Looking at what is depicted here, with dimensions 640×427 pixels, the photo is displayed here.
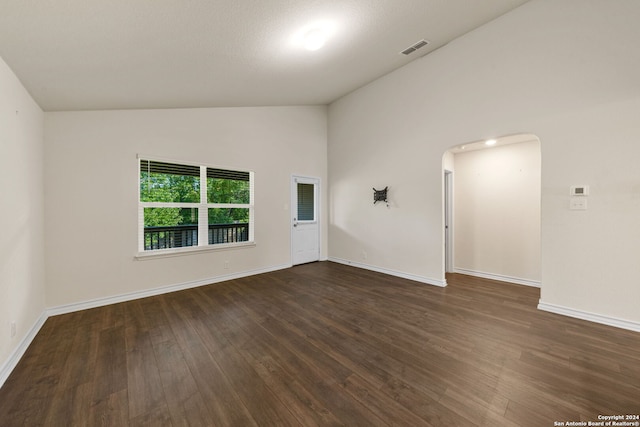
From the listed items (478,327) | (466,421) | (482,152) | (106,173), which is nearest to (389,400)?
(466,421)

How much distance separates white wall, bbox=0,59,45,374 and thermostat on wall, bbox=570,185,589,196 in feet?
17.8

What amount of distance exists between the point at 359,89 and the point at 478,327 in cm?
471

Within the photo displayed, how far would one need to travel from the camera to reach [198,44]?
220 centimetres

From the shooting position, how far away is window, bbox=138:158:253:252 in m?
3.65

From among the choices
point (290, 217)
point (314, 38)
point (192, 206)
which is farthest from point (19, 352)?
point (314, 38)

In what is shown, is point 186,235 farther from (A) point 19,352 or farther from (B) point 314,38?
(B) point 314,38

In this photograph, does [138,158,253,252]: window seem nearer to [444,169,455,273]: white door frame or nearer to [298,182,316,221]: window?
[298,182,316,221]: window

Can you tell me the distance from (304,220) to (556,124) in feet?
14.4

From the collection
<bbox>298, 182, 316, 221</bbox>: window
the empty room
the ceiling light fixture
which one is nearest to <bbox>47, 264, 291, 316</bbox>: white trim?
the empty room

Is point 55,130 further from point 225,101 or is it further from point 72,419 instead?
point 72,419

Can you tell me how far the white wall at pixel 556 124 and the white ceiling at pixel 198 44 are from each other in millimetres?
490

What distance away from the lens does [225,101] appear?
3.95 metres

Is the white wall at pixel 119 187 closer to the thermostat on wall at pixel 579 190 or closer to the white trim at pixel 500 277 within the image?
the white trim at pixel 500 277

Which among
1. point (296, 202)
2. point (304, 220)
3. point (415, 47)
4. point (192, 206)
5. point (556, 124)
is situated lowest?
point (304, 220)
